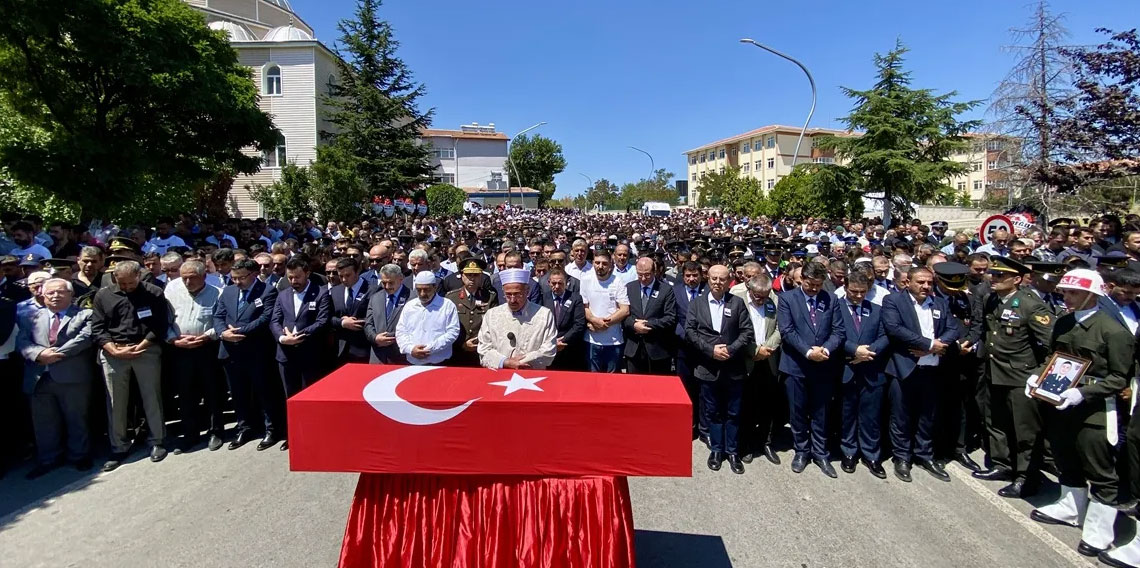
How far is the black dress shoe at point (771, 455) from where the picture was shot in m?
5.50

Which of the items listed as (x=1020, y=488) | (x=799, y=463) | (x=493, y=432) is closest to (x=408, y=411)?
(x=493, y=432)

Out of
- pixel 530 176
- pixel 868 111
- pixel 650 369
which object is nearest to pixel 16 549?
pixel 650 369

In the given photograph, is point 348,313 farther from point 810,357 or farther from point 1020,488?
point 1020,488

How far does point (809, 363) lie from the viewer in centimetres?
527

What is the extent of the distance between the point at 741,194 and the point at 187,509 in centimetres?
4513

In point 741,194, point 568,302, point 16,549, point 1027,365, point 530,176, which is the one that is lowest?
point 16,549

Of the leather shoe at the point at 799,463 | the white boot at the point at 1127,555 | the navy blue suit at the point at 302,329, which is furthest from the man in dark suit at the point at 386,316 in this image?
the white boot at the point at 1127,555

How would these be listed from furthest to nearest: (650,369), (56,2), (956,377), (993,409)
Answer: (56,2), (650,369), (956,377), (993,409)

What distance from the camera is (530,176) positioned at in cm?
7825

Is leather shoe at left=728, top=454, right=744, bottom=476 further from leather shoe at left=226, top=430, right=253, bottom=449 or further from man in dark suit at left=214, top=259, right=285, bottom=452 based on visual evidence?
leather shoe at left=226, top=430, right=253, bottom=449

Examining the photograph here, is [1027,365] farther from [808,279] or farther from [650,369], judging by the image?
[650,369]

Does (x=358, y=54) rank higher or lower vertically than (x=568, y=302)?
higher

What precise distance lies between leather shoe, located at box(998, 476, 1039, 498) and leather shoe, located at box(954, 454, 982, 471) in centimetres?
51

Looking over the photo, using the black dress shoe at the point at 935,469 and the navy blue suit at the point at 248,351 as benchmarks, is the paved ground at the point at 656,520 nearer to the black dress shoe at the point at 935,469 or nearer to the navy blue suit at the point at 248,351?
the black dress shoe at the point at 935,469
